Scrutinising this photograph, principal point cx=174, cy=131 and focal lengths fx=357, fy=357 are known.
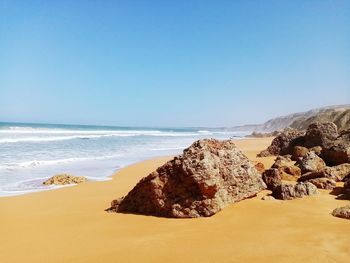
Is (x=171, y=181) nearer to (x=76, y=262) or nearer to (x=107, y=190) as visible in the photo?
(x=76, y=262)

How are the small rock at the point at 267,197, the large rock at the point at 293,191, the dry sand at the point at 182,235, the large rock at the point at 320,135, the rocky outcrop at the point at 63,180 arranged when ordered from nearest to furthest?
the dry sand at the point at 182,235, the small rock at the point at 267,197, the large rock at the point at 293,191, the rocky outcrop at the point at 63,180, the large rock at the point at 320,135

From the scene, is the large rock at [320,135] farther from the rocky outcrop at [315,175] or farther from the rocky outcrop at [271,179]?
the rocky outcrop at [271,179]

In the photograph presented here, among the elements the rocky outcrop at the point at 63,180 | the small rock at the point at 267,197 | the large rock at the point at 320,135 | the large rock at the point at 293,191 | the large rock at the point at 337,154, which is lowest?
Result: the rocky outcrop at the point at 63,180

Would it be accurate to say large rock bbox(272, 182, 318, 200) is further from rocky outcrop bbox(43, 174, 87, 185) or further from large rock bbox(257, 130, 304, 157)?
large rock bbox(257, 130, 304, 157)

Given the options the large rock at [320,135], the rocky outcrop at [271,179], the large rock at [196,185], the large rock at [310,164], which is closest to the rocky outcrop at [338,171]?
the large rock at [310,164]

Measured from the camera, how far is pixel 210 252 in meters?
3.87

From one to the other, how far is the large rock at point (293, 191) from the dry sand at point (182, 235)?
0.59 feet

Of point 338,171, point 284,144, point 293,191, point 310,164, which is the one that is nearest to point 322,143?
point 284,144

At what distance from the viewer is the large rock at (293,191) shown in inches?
244

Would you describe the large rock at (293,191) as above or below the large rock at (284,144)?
below

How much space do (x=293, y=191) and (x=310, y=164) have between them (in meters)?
2.85

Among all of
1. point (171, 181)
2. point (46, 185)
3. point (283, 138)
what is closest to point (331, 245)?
point (171, 181)

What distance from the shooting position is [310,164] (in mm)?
8820

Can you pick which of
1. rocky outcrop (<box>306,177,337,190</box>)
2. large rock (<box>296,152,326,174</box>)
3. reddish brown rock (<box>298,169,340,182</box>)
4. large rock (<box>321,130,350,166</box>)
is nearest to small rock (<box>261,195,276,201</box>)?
rocky outcrop (<box>306,177,337,190</box>)
